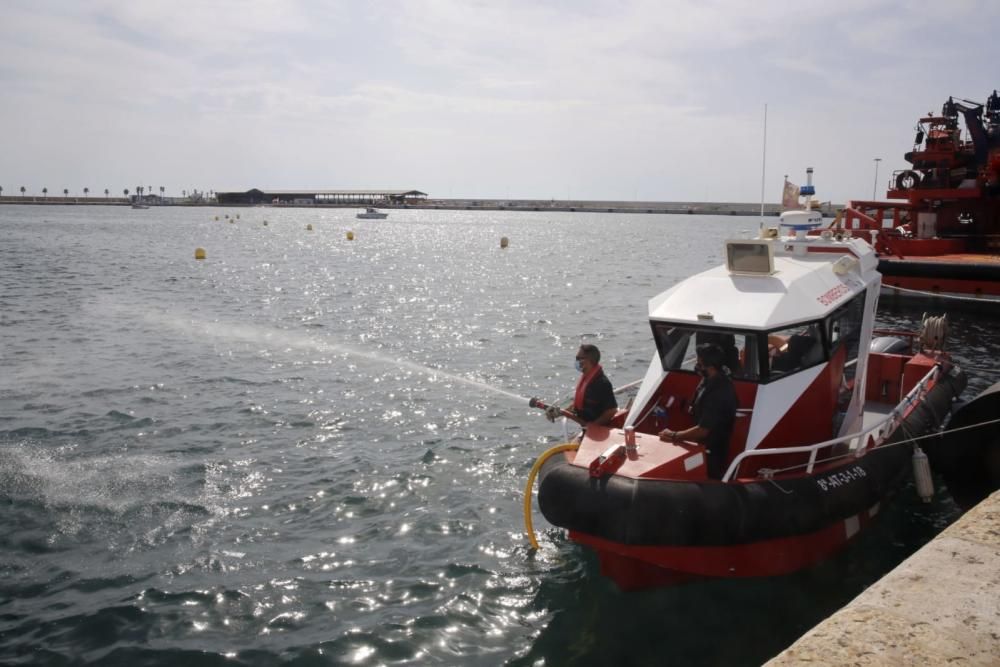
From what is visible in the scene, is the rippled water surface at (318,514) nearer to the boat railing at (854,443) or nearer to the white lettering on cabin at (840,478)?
the white lettering on cabin at (840,478)

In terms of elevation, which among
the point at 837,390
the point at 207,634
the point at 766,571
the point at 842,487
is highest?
the point at 837,390

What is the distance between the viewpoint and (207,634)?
710 cm

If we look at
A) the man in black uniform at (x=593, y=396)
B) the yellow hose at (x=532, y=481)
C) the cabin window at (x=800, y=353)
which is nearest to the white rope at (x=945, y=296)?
the cabin window at (x=800, y=353)

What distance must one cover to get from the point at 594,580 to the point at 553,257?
1980 inches

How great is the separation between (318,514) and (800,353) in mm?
6376

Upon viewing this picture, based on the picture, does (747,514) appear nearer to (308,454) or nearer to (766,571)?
(766,571)

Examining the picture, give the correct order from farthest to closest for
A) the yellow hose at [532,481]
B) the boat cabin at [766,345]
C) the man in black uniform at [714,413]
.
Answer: the boat cabin at [766,345]
the yellow hose at [532,481]
the man in black uniform at [714,413]

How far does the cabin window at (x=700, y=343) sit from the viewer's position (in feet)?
26.7

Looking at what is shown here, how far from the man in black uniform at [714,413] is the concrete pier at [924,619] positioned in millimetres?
2399

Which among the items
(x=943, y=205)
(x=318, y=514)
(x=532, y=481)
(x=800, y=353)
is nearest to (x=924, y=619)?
(x=532, y=481)

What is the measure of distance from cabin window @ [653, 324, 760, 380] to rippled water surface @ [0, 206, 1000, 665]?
2.27m

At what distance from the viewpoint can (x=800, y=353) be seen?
28.1ft

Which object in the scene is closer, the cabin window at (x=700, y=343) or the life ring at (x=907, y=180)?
the cabin window at (x=700, y=343)

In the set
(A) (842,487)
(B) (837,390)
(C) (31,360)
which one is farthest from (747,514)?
(C) (31,360)
